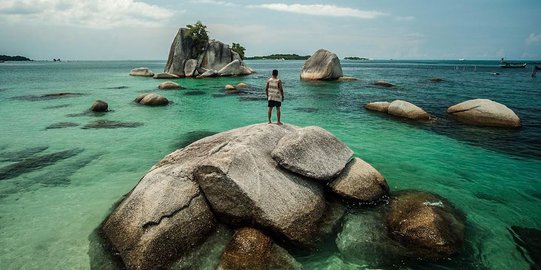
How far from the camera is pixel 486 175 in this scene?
11.2 meters

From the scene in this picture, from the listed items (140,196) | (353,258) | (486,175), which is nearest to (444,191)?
(486,175)

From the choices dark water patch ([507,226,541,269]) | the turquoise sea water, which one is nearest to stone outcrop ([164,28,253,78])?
the turquoise sea water

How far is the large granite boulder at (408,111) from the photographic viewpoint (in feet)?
66.3

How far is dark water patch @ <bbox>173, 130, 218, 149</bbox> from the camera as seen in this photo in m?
15.1

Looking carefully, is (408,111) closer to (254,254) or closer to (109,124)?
(254,254)

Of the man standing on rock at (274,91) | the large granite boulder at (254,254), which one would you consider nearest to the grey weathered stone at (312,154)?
the large granite boulder at (254,254)

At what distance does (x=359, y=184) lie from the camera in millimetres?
8648

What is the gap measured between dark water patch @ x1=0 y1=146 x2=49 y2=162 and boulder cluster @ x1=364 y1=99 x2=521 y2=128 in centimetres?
2035

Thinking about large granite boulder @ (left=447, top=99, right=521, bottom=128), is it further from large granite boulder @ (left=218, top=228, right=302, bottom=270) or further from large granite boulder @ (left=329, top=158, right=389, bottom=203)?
large granite boulder @ (left=218, top=228, right=302, bottom=270)

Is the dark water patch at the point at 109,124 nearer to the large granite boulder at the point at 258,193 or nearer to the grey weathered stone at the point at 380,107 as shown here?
the large granite boulder at the point at 258,193

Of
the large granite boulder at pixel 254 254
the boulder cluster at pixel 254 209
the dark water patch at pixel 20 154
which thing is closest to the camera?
the large granite boulder at pixel 254 254

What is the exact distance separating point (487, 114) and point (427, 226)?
1532 centimetres

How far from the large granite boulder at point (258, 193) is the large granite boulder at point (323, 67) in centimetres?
4068

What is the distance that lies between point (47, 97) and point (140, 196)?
104 feet
